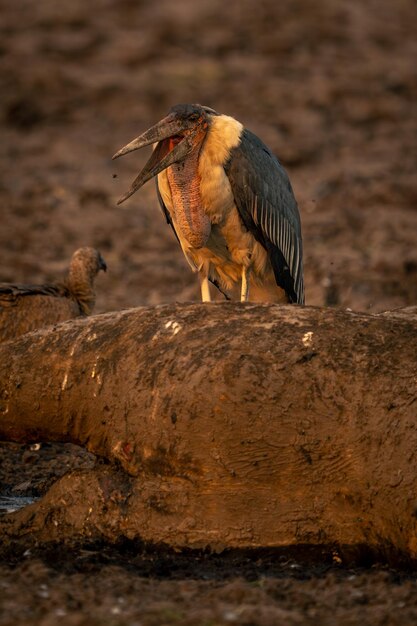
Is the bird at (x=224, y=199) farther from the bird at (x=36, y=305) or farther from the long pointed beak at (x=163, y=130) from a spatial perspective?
the bird at (x=36, y=305)

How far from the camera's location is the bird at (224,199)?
7531 mm

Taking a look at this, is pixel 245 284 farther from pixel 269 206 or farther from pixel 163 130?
pixel 163 130

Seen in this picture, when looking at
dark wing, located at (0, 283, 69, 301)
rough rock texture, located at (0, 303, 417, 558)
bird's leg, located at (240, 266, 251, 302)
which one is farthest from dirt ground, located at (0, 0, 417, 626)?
bird's leg, located at (240, 266, 251, 302)

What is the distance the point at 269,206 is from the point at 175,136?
2.81 feet

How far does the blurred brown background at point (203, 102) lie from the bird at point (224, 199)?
146 inches

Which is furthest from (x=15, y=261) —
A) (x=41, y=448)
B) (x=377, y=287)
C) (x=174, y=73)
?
(x=174, y=73)

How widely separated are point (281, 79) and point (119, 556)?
15802 millimetres

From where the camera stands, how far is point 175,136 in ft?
24.7

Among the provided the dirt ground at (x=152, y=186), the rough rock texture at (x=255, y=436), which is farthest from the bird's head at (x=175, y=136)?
the rough rock texture at (x=255, y=436)

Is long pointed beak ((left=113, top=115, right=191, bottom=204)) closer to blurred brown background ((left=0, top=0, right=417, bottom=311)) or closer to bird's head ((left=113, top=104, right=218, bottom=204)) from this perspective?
bird's head ((left=113, top=104, right=218, bottom=204))

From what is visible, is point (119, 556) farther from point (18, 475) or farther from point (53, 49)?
point (53, 49)

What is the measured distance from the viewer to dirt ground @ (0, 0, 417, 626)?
4531 mm

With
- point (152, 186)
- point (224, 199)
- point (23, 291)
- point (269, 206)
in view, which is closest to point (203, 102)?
point (152, 186)

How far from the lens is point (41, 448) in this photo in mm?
7582
